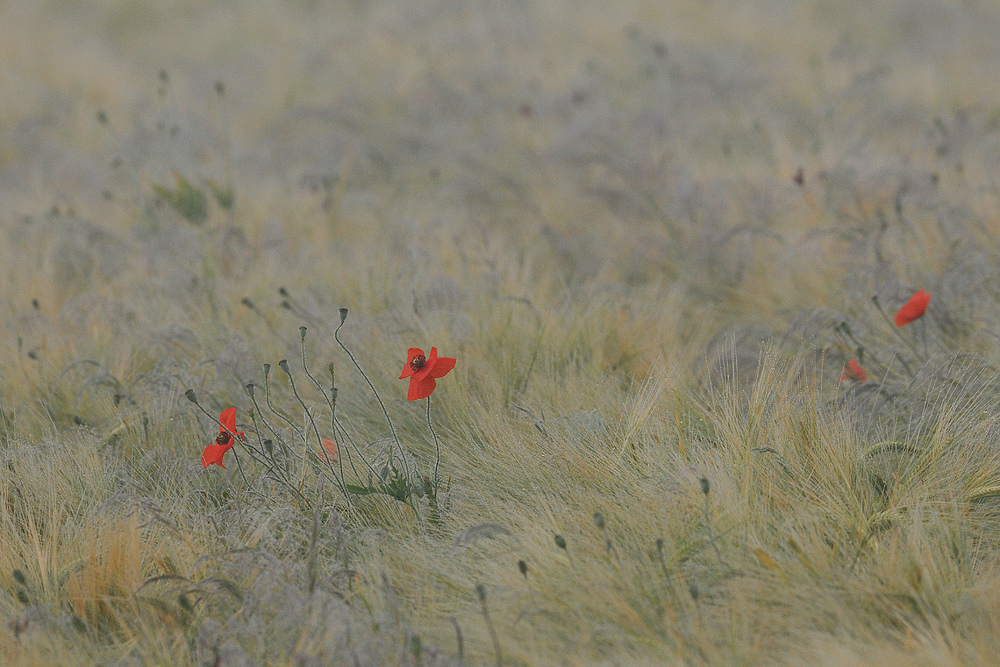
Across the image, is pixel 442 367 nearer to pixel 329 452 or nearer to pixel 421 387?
pixel 421 387

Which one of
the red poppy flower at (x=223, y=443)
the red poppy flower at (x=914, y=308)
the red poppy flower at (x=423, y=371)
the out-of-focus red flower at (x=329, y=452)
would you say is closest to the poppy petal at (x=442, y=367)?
the red poppy flower at (x=423, y=371)

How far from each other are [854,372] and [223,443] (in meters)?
1.88

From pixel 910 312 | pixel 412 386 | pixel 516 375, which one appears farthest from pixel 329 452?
pixel 910 312

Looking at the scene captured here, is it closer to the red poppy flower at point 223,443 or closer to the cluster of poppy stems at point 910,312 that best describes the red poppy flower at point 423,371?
the red poppy flower at point 223,443

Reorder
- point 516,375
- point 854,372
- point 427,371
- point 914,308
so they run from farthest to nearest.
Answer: point 516,375 → point 854,372 → point 914,308 → point 427,371

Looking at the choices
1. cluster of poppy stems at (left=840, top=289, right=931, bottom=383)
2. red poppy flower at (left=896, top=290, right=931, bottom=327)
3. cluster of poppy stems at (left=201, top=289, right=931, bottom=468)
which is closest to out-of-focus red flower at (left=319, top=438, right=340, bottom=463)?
cluster of poppy stems at (left=201, top=289, right=931, bottom=468)

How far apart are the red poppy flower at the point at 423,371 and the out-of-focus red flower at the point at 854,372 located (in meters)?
1.29

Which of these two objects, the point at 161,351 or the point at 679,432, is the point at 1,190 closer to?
the point at 161,351

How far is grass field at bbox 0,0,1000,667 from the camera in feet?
5.51

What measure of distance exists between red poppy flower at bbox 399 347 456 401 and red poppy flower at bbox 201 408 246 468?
18.2 inches

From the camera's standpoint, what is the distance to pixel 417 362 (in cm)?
203

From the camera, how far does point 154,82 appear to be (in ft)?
25.0

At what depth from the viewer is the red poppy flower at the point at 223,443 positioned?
6.66 ft

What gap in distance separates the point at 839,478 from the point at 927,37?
24.0 feet
